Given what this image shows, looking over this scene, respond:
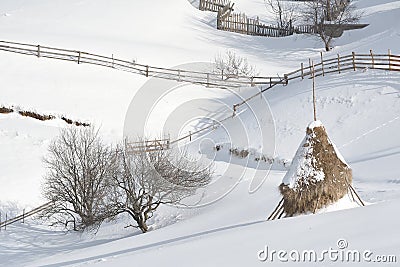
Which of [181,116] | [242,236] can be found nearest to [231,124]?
[181,116]

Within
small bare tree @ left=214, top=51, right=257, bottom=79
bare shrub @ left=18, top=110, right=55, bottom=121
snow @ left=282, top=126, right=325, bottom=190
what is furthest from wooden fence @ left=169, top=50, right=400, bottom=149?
snow @ left=282, top=126, right=325, bottom=190

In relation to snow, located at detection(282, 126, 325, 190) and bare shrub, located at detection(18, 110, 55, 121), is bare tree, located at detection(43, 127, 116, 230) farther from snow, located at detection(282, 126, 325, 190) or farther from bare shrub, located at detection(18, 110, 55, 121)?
snow, located at detection(282, 126, 325, 190)

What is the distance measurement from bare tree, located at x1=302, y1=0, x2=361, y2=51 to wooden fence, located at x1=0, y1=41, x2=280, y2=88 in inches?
366

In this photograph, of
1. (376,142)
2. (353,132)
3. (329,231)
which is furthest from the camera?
(353,132)

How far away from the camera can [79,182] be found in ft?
74.5

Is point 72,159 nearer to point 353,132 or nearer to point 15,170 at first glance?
point 15,170

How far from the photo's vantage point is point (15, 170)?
25.8 meters

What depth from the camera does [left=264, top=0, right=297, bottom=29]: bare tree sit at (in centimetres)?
5353

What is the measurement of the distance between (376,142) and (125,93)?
17020 millimetres

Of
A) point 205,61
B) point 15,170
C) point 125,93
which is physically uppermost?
point 205,61

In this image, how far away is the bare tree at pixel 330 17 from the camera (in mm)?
44312

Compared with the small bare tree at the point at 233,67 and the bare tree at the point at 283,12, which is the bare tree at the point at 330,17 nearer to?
the bare tree at the point at 283,12

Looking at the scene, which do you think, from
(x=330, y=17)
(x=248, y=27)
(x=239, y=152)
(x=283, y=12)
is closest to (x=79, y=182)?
(x=239, y=152)

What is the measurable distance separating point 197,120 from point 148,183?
1329 centimetres
